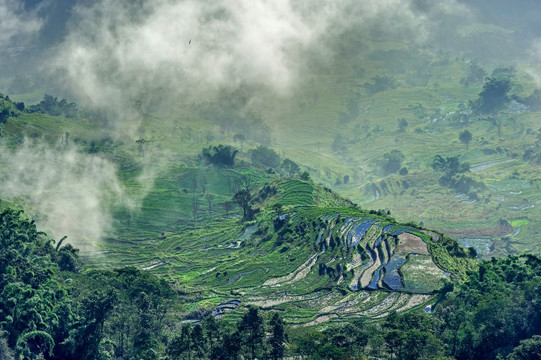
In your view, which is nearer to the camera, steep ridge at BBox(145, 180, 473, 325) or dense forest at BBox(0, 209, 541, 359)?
dense forest at BBox(0, 209, 541, 359)

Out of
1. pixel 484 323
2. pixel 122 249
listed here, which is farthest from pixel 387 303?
pixel 122 249

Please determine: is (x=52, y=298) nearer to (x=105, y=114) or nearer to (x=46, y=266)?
(x=46, y=266)

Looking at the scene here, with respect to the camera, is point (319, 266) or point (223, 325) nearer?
point (223, 325)

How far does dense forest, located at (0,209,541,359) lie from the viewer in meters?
57.1

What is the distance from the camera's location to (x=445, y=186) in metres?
176

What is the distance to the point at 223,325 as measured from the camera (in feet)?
208

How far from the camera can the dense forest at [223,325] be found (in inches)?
2248

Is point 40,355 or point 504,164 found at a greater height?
point 504,164

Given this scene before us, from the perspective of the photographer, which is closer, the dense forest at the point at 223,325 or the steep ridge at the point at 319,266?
the dense forest at the point at 223,325

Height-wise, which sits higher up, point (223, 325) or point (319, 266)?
point (319, 266)

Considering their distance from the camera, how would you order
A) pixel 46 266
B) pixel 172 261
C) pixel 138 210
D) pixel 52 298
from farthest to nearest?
pixel 138 210, pixel 172 261, pixel 46 266, pixel 52 298

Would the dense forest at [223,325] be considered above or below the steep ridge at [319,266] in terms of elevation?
below

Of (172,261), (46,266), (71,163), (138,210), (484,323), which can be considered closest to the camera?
(484,323)

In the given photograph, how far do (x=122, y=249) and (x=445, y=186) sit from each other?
317ft
